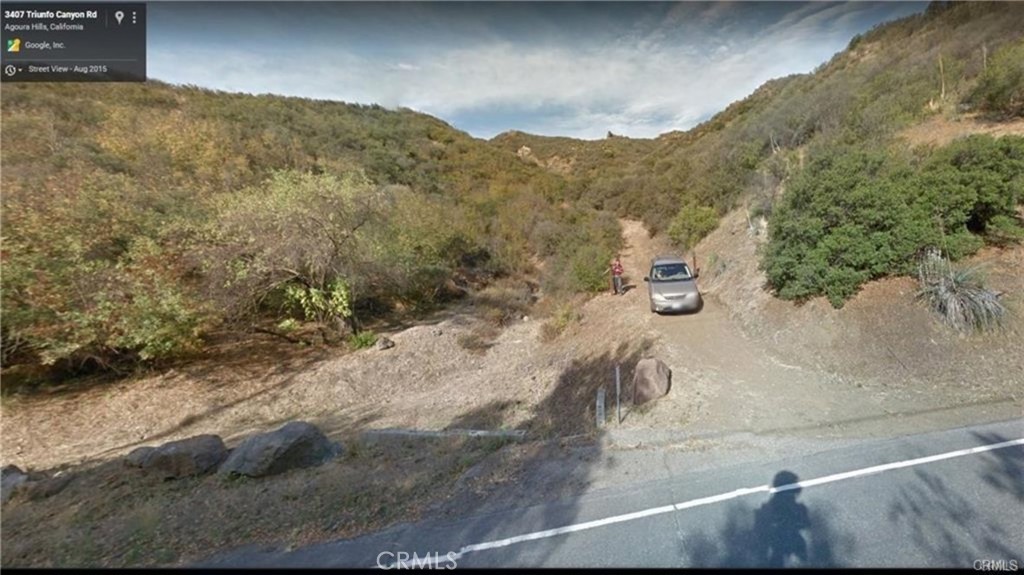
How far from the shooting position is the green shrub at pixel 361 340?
11.9 m

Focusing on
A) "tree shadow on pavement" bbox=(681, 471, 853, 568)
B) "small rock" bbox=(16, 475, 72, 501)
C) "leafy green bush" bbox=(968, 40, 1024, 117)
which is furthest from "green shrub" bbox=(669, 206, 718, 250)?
"small rock" bbox=(16, 475, 72, 501)

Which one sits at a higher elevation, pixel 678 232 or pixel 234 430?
pixel 678 232

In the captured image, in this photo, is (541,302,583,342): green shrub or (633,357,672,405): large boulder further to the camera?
(541,302,583,342): green shrub

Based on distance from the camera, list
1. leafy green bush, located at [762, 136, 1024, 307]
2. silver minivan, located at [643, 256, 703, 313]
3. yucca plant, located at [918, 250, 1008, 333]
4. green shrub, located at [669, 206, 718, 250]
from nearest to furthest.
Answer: yucca plant, located at [918, 250, 1008, 333] → leafy green bush, located at [762, 136, 1024, 307] → silver minivan, located at [643, 256, 703, 313] → green shrub, located at [669, 206, 718, 250]

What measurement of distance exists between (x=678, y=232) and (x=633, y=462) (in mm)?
17732

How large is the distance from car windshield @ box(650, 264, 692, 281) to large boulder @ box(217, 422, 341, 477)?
31.7 feet

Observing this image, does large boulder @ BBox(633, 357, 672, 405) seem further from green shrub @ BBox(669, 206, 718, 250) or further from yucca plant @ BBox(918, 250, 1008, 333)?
green shrub @ BBox(669, 206, 718, 250)

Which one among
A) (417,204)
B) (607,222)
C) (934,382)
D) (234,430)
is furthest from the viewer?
(607,222)

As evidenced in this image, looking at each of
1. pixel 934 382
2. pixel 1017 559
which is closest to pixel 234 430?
pixel 1017 559

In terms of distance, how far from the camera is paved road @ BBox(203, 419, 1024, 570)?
8.76 ft

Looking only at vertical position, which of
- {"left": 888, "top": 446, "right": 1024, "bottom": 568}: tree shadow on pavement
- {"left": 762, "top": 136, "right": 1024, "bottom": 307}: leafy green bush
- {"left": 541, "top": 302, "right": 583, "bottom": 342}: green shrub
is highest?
{"left": 762, "top": 136, "right": 1024, "bottom": 307}: leafy green bush

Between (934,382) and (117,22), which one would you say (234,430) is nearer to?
(117,22)

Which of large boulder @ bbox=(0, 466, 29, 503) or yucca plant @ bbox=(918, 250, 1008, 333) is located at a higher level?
yucca plant @ bbox=(918, 250, 1008, 333)

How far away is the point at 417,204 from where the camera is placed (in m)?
18.6
